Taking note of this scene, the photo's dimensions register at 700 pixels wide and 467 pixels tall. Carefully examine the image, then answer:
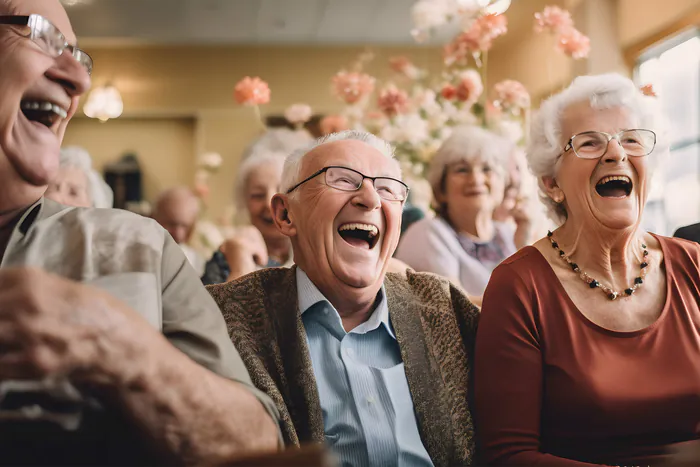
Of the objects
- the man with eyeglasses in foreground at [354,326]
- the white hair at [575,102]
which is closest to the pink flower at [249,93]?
the man with eyeglasses in foreground at [354,326]

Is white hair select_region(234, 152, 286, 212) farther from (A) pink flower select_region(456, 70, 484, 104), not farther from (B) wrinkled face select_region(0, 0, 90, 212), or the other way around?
(B) wrinkled face select_region(0, 0, 90, 212)

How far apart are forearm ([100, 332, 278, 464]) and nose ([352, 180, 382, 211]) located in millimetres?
690

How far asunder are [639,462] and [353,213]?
29.4 inches

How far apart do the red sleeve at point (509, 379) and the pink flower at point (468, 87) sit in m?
1.37

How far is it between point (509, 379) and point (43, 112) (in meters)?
0.96

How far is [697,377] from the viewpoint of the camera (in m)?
1.43

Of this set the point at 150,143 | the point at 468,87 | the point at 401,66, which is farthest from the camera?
the point at 150,143

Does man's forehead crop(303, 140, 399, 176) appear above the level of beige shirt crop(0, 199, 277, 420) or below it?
above

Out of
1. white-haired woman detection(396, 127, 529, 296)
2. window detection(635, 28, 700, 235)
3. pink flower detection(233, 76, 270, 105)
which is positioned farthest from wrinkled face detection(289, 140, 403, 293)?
window detection(635, 28, 700, 235)

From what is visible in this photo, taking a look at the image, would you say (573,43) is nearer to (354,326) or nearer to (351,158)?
(351,158)

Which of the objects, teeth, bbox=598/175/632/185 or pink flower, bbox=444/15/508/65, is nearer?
teeth, bbox=598/175/632/185

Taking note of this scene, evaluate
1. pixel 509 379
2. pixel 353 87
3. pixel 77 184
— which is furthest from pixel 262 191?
pixel 509 379

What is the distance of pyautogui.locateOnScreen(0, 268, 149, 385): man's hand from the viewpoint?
2.42 feet

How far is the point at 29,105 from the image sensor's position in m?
1.03
